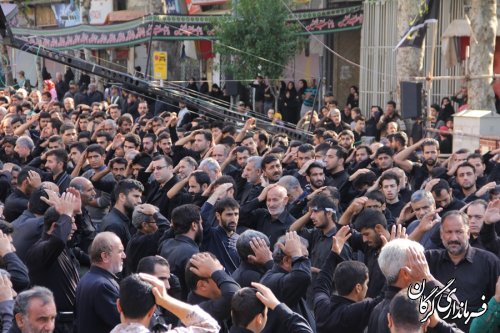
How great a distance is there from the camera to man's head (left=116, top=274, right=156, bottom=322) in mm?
6227

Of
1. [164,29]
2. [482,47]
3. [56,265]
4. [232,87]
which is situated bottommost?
[56,265]

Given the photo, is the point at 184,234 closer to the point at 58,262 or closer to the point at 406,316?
the point at 58,262

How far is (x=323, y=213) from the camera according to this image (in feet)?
32.5

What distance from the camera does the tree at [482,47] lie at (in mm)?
22141

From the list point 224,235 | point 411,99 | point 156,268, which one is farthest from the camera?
point 411,99

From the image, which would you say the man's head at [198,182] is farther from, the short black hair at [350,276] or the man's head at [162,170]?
the short black hair at [350,276]

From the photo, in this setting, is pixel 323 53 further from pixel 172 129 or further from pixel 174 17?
pixel 172 129

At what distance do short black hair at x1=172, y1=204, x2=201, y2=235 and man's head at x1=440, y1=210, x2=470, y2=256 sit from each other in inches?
78.2

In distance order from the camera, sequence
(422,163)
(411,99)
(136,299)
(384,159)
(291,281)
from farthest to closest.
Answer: (411,99)
(422,163)
(384,159)
(291,281)
(136,299)

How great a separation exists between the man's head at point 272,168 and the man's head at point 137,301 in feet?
23.4

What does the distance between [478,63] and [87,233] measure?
12.8m

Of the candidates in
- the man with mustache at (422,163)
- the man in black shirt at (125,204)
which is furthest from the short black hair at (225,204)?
the man with mustache at (422,163)

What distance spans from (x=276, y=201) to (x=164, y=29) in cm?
1956

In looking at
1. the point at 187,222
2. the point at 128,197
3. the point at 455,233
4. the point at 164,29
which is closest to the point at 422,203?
the point at 455,233
